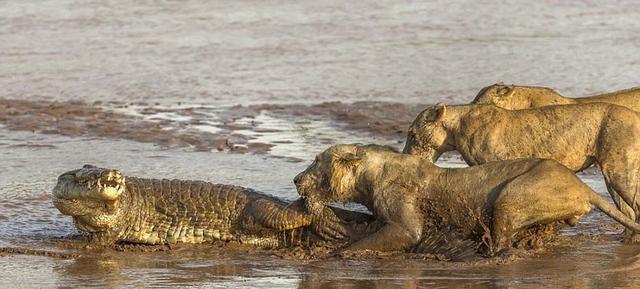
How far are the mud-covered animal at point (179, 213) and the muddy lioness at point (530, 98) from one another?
2230mm

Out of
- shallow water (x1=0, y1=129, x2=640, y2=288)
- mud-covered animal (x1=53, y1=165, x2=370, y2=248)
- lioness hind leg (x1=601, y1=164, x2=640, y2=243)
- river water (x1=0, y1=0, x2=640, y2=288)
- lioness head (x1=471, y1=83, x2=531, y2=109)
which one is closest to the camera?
shallow water (x1=0, y1=129, x2=640, y2=288)

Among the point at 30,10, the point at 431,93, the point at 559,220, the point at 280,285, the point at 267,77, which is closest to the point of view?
the point at 280,285

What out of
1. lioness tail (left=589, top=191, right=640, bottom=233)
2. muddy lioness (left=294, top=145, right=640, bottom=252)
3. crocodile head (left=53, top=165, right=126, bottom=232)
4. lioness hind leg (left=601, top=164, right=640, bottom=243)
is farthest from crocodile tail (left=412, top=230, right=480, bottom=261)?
crocodile head (left=53, top=165, right=126, bottom=232)

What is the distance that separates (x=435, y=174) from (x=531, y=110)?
1.55 m

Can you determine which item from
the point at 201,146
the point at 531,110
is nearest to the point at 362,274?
the point at 531,110

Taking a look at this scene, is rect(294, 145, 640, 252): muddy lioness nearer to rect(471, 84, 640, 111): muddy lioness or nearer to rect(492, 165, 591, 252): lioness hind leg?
rect(492, 165, 591, 252): lioness hind leg

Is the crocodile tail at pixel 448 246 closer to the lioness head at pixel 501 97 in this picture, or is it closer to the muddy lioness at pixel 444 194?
the muddy lioness at pixel 444 194

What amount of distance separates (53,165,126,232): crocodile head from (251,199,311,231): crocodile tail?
111cm

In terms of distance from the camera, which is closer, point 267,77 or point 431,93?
point 431,93

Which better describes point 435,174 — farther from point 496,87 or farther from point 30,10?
point 30,10

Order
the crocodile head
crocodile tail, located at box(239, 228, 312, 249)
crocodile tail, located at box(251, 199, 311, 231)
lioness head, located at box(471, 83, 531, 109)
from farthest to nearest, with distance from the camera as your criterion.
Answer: lioness head, located at box(471, 83, 531, 109)
crocodile tail, located at box(239, 228, 312, 249)
crocodile tail, located at box(251, 199, 311, 231)
the crocodile head

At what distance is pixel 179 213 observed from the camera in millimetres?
12117

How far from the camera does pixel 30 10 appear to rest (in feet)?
93.4

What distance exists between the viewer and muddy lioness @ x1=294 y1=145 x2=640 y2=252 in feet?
36.7
